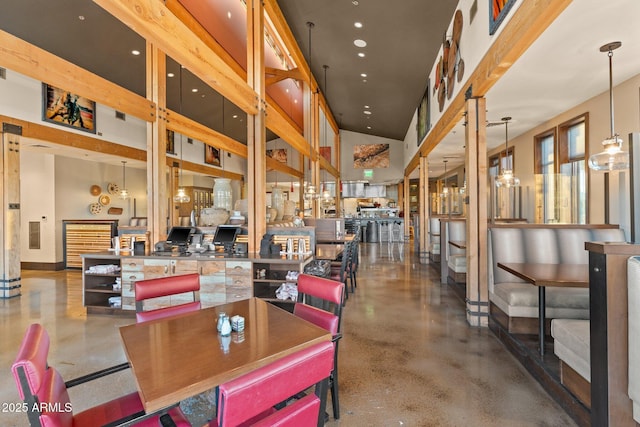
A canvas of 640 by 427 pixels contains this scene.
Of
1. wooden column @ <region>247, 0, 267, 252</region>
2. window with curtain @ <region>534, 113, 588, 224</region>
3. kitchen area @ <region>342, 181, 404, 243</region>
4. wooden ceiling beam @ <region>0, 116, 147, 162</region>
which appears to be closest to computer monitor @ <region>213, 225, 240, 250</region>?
wooden column @ <region>247, 0, 267, 252</region>

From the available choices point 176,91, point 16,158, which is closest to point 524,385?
point 16,158

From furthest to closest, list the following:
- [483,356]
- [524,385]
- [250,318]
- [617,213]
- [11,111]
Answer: [11,111] → [617,213] → [483,356] → [524,385] → [250,318]

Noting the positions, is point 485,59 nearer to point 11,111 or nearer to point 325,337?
point 325,337

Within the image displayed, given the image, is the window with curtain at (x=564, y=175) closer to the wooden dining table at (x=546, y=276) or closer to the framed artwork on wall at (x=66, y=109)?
the wooden dining table at (x=546, y=276)

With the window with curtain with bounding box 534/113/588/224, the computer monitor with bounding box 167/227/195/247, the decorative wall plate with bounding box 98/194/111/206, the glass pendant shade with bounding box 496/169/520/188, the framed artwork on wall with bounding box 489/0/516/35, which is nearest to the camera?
the framed artwork on wall with bounding box 489/0/516/35

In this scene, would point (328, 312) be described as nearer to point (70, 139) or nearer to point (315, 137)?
point (70, 139)

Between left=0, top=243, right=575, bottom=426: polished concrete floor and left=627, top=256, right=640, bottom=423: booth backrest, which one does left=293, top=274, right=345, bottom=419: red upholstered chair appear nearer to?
left=0, top=243, right=575, bottom=426: polished concrete floor

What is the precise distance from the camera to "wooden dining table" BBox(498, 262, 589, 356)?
97.5 inches

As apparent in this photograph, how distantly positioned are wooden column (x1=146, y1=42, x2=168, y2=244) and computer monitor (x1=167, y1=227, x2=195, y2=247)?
0.67 feet

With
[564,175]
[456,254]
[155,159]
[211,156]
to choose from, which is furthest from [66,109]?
[564,175]

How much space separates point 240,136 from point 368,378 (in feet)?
40.0

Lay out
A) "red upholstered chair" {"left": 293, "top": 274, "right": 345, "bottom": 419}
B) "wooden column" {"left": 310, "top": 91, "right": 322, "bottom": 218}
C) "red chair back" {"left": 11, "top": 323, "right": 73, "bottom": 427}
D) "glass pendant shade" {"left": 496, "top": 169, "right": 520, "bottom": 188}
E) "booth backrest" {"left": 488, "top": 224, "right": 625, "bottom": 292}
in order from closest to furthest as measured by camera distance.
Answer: "red chair back" {"left": 11, "top": 323, "right": 73, "bottom": 427}
"red upholstered chair" {"left": 293, "top": 274, "right": 345, "bottom": 419}
"booth backrest" {"left": 488, "top": 224, "right": 625, "bottom": 292}
"glass pendant shade" {"left": 496, "top": 169, "right": 520, "bottom": 188}
"wooden column" {"left": 310, "top": 91, "right": 322, "bottom": 218}

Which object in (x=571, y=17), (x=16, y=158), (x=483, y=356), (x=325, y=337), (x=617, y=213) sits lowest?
(x=483, y=356)

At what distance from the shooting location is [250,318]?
6.51 ft
